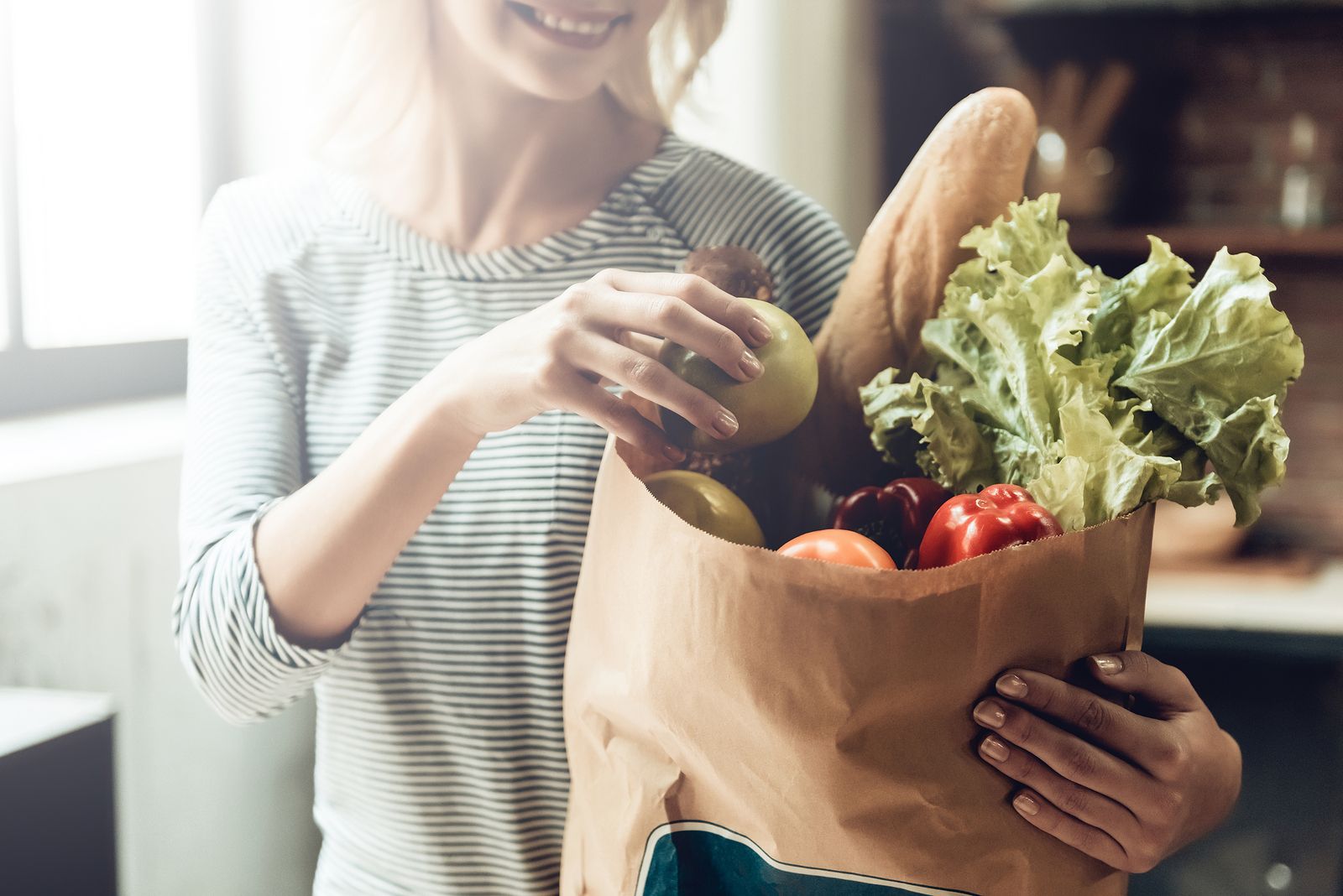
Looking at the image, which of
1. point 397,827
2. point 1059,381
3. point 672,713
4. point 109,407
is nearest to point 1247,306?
point 1059,381

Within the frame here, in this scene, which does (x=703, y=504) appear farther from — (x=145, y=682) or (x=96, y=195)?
(x=96, y=195)

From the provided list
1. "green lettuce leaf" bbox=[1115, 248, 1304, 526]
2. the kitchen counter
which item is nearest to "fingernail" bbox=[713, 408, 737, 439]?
"green lettuce leaf" bbox=[1115, 248, 1304, 526]

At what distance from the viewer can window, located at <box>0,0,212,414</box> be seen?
91 centimetres

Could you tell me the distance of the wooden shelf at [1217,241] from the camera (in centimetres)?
197

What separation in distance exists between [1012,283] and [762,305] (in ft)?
0.47

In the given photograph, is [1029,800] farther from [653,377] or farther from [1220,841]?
[1220,841]

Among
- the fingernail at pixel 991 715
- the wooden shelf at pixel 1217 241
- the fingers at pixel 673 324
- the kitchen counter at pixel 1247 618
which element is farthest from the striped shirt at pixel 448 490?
the wooden shelf at pixel 1217 241

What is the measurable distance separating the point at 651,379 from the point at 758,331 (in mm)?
69

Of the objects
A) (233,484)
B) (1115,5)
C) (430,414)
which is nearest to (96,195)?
(233,484)

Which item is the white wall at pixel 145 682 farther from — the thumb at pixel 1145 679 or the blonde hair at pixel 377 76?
the thumb at pixel 1145 679

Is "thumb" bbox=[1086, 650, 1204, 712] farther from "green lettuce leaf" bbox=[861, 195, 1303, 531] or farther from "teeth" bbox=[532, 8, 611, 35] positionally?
"teeth" bbox=[532, 8, 611, 35]

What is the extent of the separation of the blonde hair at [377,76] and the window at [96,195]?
27 cm

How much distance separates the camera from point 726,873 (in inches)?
19.1

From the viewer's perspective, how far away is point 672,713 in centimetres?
47
